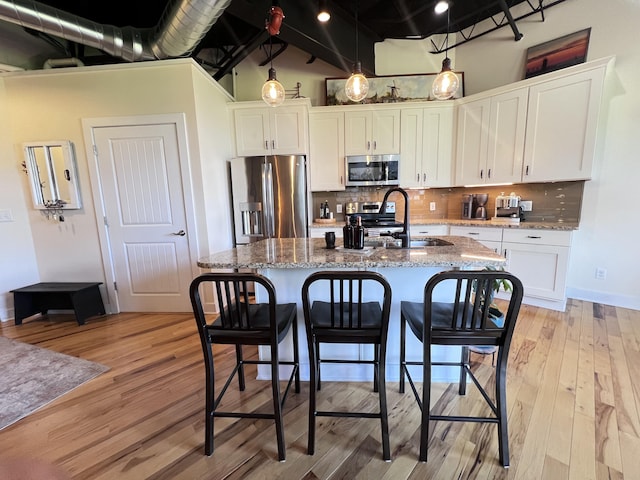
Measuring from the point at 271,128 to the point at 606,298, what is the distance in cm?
435

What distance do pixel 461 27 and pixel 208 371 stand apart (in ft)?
15.3

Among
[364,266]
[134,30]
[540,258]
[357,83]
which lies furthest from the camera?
[540,258]

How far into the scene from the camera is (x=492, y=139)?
10.8 ft

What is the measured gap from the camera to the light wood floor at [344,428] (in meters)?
1.29

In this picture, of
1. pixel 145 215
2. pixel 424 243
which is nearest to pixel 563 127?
pixel 424 243

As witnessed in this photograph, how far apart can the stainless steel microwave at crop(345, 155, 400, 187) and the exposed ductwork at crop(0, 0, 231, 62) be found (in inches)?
84.0

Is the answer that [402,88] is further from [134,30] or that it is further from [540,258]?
[134,30]

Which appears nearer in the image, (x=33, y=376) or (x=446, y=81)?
(x=446, y=81)

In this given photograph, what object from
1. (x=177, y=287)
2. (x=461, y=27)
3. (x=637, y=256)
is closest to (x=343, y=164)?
(x=461, y=27)

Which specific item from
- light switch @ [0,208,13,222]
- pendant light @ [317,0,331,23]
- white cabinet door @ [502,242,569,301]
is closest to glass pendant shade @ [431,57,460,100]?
pendant light @ [317,0,331,23]

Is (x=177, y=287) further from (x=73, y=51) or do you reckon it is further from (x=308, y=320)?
(x=73, y=51)

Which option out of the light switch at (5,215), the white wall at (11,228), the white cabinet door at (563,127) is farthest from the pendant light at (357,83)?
the light switch at (5,215)

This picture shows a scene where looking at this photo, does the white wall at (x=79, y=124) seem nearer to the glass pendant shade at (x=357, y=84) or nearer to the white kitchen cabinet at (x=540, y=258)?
the glass pendant shade at (x=357, y=84)

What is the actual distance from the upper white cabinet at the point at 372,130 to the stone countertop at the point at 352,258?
2204mm
